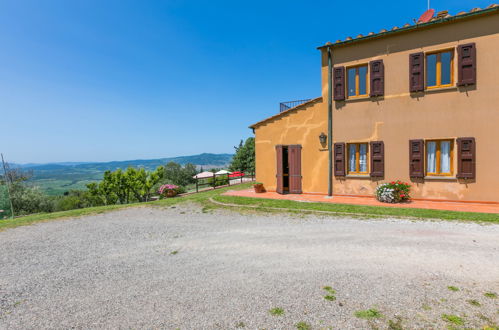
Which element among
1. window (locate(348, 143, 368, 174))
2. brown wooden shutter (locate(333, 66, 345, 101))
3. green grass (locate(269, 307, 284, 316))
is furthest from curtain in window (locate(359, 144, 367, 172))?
green grass (locate(269, 307, 284, 316))

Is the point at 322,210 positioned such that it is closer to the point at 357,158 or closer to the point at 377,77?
the point at 357,158

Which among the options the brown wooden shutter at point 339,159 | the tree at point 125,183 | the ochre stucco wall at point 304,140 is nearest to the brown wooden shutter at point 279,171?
the ochre stucco wall at point 304,140

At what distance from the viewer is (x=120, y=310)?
11.1 ft

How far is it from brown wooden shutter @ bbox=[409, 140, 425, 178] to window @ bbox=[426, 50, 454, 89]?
8.04 ft

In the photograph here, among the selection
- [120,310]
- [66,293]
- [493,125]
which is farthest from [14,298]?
[493,125]

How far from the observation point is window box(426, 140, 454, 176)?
32.8ft

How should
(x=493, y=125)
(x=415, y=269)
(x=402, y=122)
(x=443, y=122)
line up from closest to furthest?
(x=415, y=269), (x=493, y=125), (x=443, y=122), (x=402, y=122)

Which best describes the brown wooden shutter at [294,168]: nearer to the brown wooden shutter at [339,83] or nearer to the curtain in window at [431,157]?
the brown wooden shutter at [339,83]

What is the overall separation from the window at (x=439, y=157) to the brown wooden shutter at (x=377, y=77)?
308 cm

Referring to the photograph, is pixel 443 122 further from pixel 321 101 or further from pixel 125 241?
pixel 125 241

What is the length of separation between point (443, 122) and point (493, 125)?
1568mm

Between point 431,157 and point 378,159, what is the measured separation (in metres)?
2.04

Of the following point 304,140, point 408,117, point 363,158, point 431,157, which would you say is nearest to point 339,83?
point 304,140

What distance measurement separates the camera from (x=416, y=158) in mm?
10289
